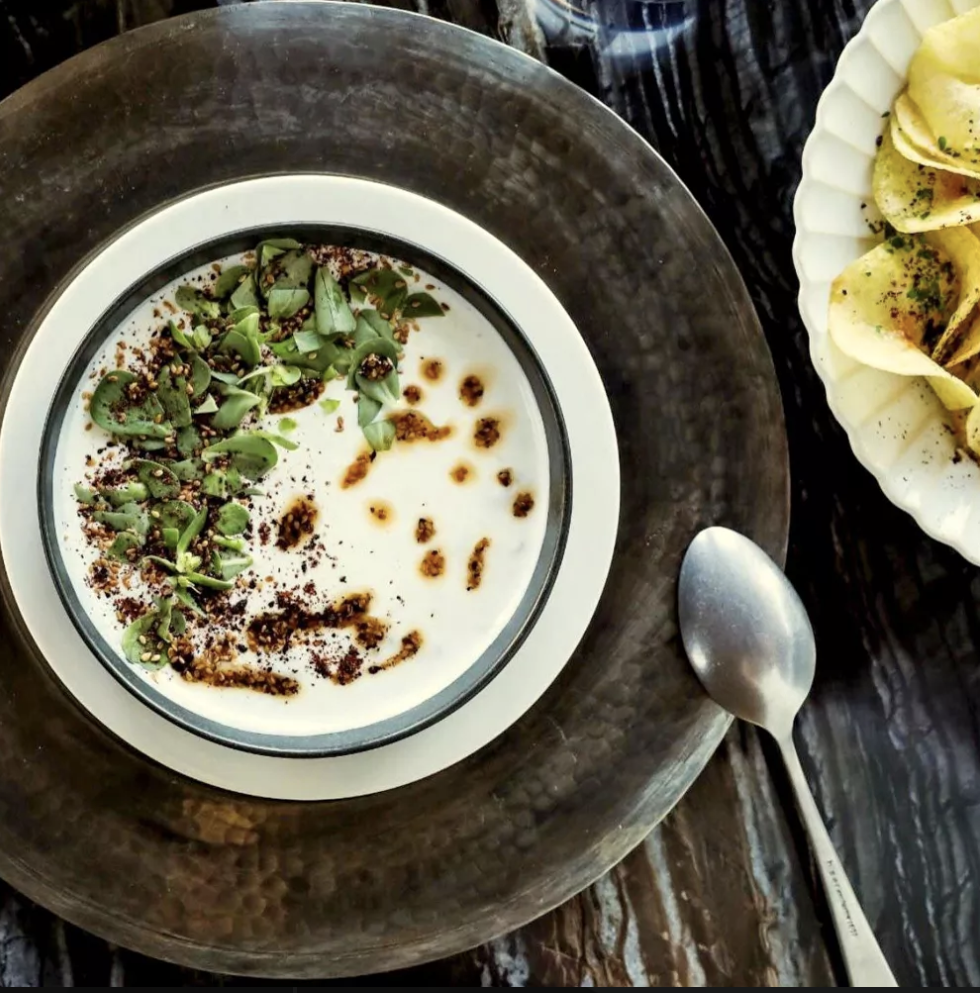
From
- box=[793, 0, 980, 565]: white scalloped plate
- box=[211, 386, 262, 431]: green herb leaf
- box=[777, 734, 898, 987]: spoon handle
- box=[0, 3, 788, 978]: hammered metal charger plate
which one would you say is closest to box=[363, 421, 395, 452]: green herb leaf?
box=[211, 386, 262, 431]: green herb leaf

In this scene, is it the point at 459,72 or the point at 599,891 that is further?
the point at 599,891

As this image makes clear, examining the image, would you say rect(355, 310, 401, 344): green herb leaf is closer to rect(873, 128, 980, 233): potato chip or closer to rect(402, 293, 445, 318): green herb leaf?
rect(402, 293, 445, 318): green herb leaf

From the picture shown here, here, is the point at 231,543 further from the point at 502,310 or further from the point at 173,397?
the point at 502,310

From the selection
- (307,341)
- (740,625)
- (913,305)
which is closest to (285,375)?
(307,341)

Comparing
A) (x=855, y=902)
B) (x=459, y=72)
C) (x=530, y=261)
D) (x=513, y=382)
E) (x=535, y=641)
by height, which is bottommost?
(x=855, y=902)

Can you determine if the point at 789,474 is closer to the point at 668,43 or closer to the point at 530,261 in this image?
the point at 530,261

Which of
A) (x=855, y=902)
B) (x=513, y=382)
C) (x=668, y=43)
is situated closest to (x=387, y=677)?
(x=513, y=382)
